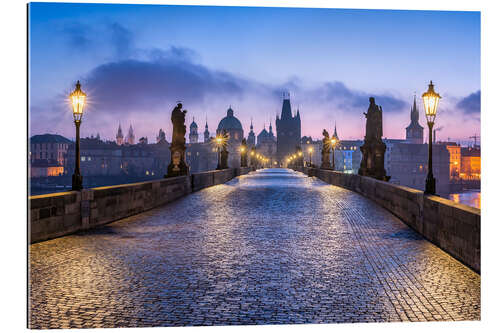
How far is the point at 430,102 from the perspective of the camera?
11.4 metres

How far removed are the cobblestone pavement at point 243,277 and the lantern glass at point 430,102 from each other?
280 centimetres

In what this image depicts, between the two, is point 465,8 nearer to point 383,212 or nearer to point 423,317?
point 423,317

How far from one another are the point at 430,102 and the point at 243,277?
23.5 ft

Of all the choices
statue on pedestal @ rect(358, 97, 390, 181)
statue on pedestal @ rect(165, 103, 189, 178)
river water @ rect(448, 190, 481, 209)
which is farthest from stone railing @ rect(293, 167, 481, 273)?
river water @ rect(448, 190, 481, 209)

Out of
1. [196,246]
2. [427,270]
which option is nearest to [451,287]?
[427,270]

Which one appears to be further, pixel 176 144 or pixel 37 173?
pixel 37 173

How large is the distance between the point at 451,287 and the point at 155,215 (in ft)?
31.6

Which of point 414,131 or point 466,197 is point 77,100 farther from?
point 414,131

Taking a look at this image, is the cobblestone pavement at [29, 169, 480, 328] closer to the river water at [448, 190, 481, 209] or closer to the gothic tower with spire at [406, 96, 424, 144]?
the river water at [448, 190, 481, 209]

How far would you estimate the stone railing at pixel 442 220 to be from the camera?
7.17m

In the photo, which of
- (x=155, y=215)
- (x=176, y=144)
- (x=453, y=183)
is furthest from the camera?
(x=453, y=183)

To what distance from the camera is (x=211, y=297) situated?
571cm

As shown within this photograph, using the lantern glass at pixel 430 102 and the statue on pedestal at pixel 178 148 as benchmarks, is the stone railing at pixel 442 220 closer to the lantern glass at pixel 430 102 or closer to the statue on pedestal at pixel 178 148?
the lantern glass at pixel 430 102

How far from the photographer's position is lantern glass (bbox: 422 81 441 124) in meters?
11.3
